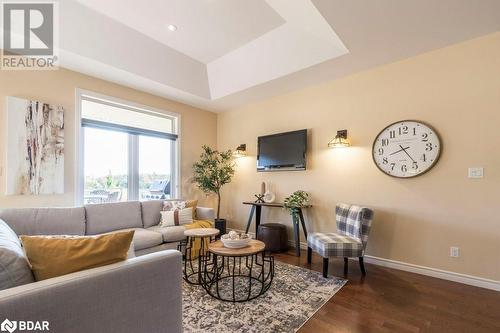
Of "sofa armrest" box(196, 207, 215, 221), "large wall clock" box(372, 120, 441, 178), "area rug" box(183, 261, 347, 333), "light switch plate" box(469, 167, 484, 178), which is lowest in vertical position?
"area rug" box(183, 261, 347, 333)

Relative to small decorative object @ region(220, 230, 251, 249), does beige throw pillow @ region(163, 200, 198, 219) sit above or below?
above

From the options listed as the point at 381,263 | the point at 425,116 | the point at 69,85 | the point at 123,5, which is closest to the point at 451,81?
the point at 425,116

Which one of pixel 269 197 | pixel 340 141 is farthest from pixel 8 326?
pixel 269 197

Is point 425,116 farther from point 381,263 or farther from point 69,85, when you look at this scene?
point 69,85

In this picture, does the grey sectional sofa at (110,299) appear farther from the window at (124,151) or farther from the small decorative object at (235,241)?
the window at (124,151)

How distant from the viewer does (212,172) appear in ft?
15.1

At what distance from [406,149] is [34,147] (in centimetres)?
476

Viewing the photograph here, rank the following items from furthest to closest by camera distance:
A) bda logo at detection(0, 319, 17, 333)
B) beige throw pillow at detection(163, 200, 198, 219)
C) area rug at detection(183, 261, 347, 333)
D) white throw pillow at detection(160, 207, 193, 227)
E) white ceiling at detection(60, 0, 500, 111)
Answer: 1. beige throw pillow at detection(163, 200, 198, 219)
2. white throw pillow at detection(160, 207, 193, 227)
3. white ceiling at detection(60, 0, 500, 111)
4. area rug at detection(183, 261, 347, 333)
5. bda logo at detection(0, 319, 17, 333)

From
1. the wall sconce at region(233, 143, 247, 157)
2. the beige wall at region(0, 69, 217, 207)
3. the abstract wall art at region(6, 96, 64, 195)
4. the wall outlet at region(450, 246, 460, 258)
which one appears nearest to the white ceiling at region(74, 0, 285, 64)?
the beige wall at region(0, 69, 217, 207)

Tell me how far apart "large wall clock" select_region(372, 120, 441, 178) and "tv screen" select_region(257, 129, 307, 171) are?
3.58 feet

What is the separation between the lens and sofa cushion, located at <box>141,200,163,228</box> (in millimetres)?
3629

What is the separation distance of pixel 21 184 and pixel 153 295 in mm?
2863

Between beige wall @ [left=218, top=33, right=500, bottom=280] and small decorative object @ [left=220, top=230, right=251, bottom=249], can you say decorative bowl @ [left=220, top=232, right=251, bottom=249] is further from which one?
beige wall @ [left=218, top=33, right=500, bottom=280]

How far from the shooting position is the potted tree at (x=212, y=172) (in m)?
4.59
